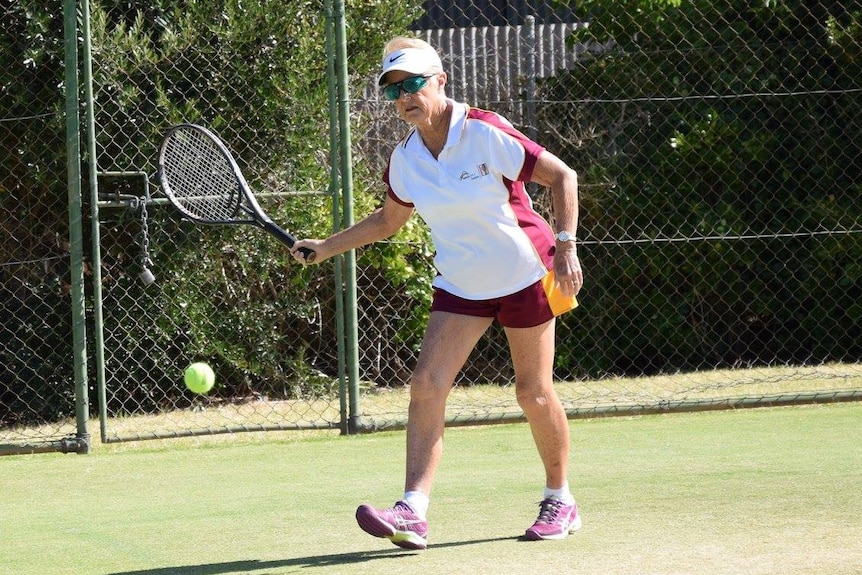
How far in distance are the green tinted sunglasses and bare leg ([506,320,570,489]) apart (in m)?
0.86

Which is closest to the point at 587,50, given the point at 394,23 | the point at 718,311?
the point at 394,23

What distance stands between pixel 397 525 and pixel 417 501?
0.14 metres

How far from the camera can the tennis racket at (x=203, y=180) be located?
199 inches

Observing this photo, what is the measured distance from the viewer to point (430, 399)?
13.4ft

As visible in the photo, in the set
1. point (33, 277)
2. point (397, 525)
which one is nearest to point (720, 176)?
point (33, 277)

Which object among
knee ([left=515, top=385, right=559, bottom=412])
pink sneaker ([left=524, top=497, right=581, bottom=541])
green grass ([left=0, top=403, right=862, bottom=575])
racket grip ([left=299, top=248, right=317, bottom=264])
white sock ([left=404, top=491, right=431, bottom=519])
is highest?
racket grip ([left=299, top=248, right=317, bottom=264])

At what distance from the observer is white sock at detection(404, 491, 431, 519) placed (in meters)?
4.00

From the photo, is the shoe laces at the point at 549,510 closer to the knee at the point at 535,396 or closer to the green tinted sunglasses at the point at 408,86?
the knee at the point at 535,396

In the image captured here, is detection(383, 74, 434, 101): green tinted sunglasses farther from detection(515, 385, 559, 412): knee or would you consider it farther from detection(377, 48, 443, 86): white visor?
detection(515, 385, 559, 412): knee

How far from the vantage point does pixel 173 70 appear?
23.9 feet

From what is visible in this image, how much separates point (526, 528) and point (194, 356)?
3768 millimetres

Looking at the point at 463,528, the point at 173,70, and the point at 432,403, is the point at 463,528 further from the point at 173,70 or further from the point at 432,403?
the point at 173,70

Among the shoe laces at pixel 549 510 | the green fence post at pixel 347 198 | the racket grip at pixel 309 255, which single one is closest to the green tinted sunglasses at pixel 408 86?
the racket grip at pixel 309 255

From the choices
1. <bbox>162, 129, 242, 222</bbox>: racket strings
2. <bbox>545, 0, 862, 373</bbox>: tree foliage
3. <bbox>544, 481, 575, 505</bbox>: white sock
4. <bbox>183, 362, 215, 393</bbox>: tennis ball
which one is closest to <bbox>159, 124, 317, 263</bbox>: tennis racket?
<bbox>162, 129, 242, 222</bbox>: racket strings
